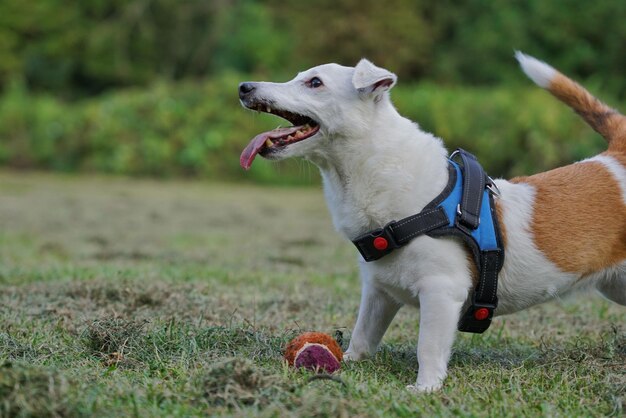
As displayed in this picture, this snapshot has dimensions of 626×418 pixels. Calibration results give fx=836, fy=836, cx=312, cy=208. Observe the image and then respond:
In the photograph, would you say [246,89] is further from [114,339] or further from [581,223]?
[581,223]

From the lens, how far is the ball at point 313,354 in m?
3.46

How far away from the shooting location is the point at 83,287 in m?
5.13

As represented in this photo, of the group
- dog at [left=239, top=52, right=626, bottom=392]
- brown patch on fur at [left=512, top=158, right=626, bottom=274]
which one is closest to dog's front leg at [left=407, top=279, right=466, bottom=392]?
dog at [left=239, top=52, right=626, bottom=392]

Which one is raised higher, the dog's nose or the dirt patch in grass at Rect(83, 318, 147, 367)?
the dog's nose

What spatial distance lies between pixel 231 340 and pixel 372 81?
4.48 ft

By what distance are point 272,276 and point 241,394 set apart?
359 centimetres

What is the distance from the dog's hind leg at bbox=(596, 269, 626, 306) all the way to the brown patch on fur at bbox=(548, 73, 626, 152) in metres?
0.76

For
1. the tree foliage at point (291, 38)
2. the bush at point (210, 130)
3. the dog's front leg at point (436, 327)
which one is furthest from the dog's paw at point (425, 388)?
the tree foliage at point (291, 38)

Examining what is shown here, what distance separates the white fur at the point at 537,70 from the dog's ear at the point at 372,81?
1.09m

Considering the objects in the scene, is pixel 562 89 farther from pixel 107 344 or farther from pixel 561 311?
pixel 107 344

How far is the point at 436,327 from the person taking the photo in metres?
3.50

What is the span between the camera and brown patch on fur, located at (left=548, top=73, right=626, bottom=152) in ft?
14.3

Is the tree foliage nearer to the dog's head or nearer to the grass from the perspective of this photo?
the grass

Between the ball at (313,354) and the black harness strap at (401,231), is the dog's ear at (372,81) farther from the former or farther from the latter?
the ball at (313,354)
